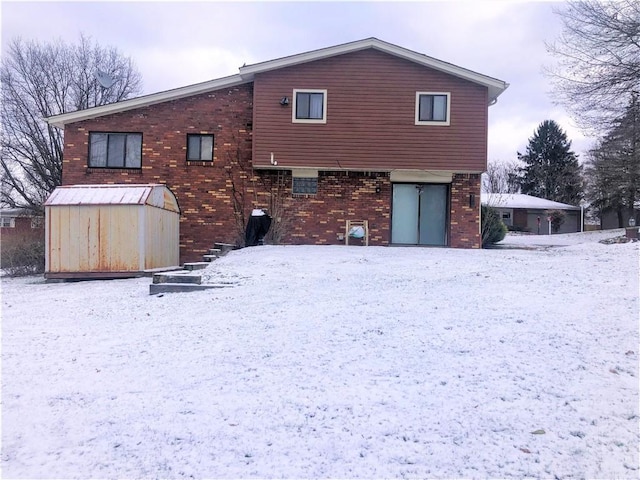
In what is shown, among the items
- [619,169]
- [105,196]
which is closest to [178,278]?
[105,196]

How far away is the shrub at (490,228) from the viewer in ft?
55.0

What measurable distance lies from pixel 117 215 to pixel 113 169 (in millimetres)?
4377

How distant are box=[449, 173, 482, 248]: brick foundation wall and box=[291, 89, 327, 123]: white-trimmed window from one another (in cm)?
432

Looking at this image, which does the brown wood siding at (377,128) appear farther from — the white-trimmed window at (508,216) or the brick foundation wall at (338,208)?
the white-trimmed window at (508,216)

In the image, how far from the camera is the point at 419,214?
1438 cm

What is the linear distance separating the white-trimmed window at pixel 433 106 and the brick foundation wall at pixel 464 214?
179 centimetres

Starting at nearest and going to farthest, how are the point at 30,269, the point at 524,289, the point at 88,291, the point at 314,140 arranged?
the point at 524,289 < the point at 88,291 < the point at 314,140 < the point at 30,269

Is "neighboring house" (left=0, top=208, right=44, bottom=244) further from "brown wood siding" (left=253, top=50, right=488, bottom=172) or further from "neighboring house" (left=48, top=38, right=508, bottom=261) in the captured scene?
"brown wood siding" (left=253, top=50, right=488, bottom=172)

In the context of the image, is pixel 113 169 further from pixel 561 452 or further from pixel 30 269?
pixel 561 452

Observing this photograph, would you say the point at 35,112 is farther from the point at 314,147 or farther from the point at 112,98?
the point at 314,147

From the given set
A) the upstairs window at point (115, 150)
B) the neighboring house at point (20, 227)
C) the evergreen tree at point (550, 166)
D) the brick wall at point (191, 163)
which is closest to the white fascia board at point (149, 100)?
the brick wall at point (191, 163)

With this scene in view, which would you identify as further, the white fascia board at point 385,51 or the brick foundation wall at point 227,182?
the brick foundation wall at point 227,182

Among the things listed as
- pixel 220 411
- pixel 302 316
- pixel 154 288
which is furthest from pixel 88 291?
pixel 220 411

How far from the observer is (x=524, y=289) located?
5914 millimetres
